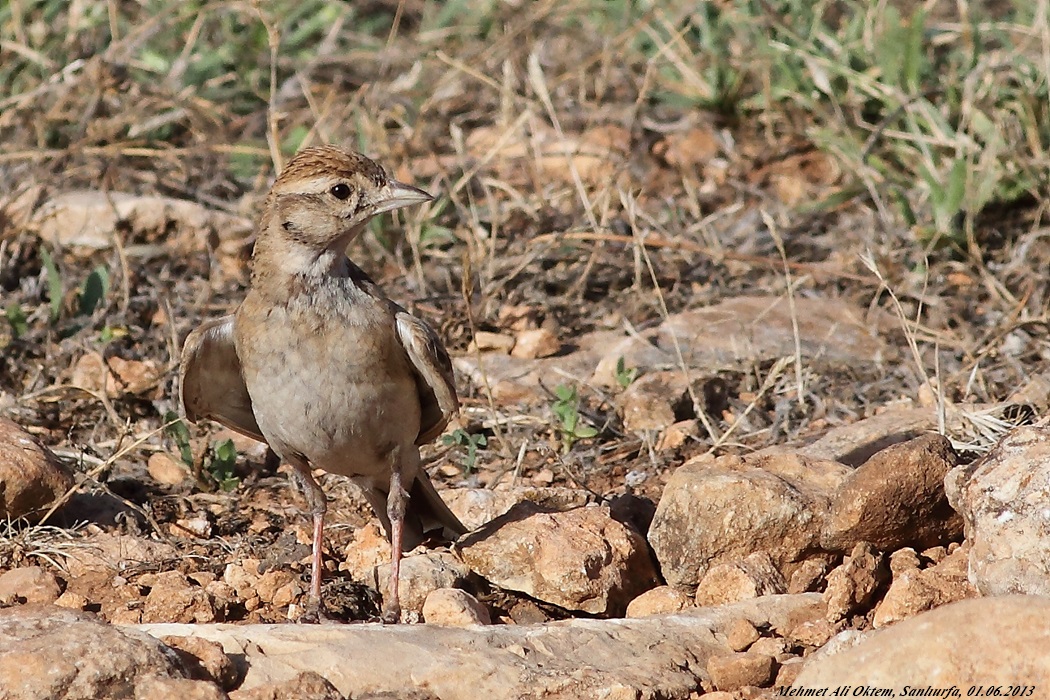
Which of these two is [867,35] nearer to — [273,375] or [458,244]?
[458,244]

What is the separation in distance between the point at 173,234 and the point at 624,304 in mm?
2305

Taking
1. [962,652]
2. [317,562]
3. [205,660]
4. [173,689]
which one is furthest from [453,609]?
[962,652]

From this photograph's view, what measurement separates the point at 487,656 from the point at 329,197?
5.51 feet

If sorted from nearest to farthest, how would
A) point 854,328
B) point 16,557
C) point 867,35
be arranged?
point 16,557 → point 854,328 → point 867,35

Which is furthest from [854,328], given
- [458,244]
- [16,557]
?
[16,557]

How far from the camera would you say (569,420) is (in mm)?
6008

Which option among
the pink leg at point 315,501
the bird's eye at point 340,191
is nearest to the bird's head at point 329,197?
the bird's eye at point 340,191

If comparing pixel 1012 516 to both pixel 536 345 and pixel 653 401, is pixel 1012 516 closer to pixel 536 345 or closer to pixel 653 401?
pixel 653 401

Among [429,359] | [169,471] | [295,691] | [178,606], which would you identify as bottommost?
[169,471]

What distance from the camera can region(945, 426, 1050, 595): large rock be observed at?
4.08 m

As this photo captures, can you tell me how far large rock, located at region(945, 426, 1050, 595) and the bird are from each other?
5.63 ft

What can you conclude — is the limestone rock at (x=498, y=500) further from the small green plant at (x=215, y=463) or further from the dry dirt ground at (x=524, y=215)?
the small green plant at (x=215, y=463)

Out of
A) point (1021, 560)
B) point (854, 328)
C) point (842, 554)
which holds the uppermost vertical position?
point (1021, 560)

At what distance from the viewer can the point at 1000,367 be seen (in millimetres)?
6430
